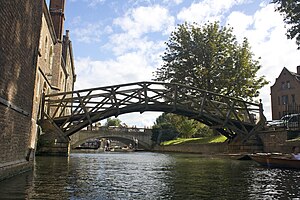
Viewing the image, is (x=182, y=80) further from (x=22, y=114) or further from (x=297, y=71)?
(x=297, y=71)

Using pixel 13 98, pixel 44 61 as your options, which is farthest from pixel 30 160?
pixel 44 61

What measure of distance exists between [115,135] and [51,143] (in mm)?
25077

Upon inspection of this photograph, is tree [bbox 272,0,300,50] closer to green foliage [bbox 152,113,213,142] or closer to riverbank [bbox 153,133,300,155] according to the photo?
riverbank [bbox 153,133,300,155]

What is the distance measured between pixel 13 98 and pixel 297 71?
46619 mm

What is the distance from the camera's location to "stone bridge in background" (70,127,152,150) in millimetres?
41750

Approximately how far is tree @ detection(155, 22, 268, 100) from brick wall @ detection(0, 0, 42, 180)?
68.0 ft

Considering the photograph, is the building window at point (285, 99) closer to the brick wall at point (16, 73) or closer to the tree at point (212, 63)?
the tree at point (212, 63)

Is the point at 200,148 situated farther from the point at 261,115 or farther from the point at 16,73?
the point at 16,73

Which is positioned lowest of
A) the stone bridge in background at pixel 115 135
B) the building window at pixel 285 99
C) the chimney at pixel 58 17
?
the stone bridge in background at pixel 115 135

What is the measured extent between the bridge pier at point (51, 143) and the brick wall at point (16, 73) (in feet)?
31.3

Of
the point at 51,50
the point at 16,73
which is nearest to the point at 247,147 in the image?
the point at 51,50

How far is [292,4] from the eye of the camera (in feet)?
52.3

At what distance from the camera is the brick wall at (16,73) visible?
290 inches

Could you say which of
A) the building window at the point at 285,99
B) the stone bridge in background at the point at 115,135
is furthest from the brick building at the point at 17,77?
the building window at the point at 285,99
